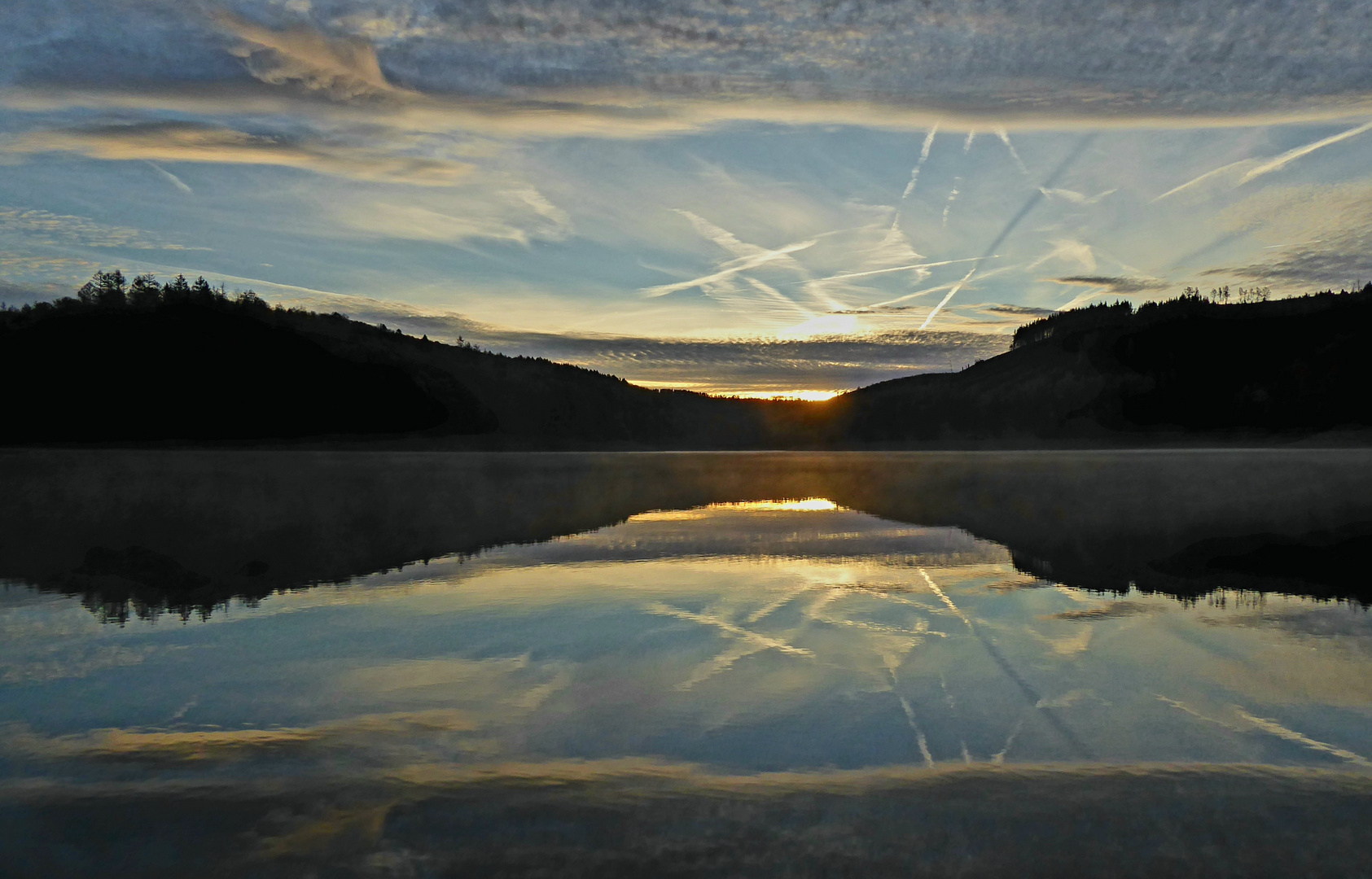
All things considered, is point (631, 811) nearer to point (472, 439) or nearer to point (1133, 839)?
point (1133, 839)

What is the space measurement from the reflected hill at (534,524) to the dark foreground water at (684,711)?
0.79ft

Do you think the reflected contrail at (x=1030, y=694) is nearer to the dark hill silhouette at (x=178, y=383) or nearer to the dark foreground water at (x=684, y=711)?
the dark foreground water at (x=684, y=711)

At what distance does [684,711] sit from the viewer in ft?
24.4

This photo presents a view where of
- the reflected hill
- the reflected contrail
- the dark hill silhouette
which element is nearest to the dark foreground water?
the reflected contrail

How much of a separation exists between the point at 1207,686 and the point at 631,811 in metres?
5.97

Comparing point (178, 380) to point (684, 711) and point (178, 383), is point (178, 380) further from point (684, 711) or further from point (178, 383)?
point (684, 711)

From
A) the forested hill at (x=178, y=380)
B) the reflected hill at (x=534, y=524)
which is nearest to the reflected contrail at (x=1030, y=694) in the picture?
the reflected hill at (x=534, y=524)

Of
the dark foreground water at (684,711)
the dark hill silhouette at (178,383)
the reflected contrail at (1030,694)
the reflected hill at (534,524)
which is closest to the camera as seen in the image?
the dark foreground water at (684,711)

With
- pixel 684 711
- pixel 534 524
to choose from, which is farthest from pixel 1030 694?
pixel 534 524

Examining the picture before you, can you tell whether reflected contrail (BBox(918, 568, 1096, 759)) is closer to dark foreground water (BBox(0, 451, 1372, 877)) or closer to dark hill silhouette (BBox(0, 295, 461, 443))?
dark foreground water (BBox(0, 451, 1372, 877))

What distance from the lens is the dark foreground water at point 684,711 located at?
488cm

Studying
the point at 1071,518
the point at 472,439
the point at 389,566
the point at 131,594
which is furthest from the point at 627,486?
the point at 472,439

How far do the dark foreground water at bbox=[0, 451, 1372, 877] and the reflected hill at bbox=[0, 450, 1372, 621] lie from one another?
242 millimetres

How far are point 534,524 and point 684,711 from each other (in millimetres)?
17222
